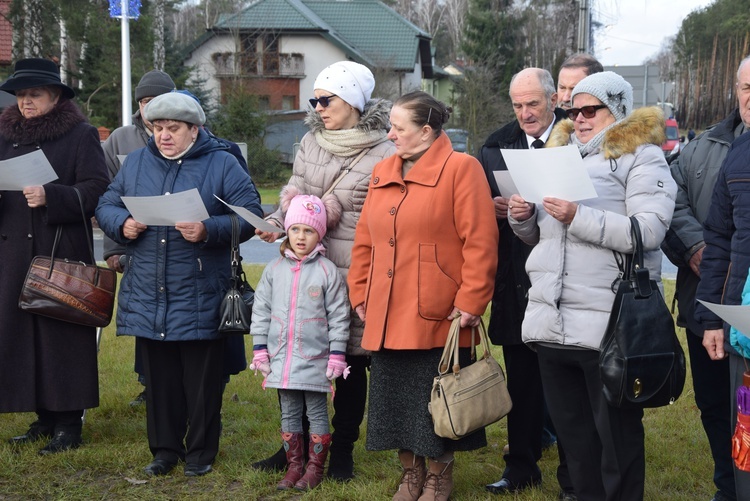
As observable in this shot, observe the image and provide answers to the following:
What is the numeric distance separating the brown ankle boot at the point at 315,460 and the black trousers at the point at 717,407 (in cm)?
202

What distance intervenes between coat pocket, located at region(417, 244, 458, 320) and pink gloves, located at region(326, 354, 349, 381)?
2.05ft

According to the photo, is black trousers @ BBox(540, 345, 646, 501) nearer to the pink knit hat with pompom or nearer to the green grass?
the green grass

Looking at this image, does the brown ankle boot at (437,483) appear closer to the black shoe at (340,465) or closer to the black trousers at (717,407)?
the black shoe at (340,465)


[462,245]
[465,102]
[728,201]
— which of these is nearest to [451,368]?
[462,245]

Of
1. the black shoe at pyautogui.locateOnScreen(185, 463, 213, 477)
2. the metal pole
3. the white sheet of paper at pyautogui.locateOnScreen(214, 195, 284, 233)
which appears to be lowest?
the black shoe at pyautogui.locateOnScreen(185, 463, 213, 477)

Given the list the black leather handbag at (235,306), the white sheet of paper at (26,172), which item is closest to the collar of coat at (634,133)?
the black leather handbag at (235,306)

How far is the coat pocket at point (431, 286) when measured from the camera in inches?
185

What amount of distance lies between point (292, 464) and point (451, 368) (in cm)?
120

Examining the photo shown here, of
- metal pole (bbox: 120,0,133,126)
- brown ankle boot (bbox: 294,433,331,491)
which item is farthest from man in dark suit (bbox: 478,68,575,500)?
metal pole (bbox: 120,0,133,126)

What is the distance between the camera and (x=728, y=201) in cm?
417

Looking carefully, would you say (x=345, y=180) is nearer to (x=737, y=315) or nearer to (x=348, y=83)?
(x=348, y=83)

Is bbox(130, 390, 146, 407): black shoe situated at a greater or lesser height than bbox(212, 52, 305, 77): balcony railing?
lesser

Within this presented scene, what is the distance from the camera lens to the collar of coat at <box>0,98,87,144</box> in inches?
231

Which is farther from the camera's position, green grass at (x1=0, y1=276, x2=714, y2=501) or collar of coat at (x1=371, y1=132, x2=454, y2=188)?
green grass at (x1=0, y1=276, x2=714, y2=501)
